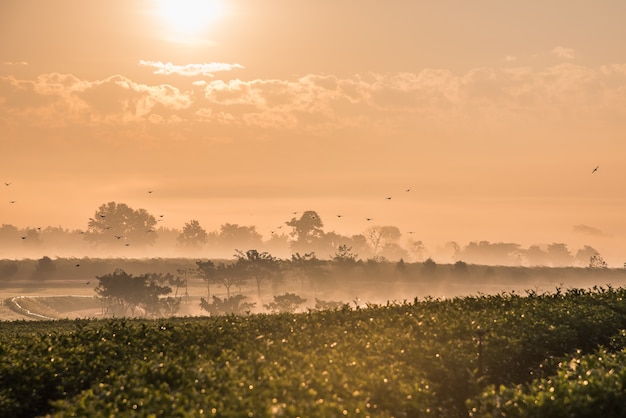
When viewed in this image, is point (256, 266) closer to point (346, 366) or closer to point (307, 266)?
point (307, 266)

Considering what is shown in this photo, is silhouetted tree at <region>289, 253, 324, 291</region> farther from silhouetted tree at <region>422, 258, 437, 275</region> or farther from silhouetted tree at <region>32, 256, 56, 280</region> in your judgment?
silhouetted tree at <region>32, 256, 56, 280</region>

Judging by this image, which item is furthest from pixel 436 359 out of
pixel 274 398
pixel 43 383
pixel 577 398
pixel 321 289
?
pixel 321 289

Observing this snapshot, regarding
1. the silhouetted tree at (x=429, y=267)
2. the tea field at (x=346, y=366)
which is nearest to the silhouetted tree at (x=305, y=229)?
the silhouetted tree at (x=429, y=267)

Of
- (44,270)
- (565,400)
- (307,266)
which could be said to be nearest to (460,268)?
(307,266)

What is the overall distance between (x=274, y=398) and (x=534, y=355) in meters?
10.8

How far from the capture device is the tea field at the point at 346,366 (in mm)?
14234

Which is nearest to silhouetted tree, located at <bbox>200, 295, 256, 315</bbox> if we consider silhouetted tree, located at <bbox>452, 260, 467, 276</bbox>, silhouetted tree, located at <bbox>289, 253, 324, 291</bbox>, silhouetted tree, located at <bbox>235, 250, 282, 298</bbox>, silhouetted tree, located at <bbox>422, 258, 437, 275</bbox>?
silhouetted tree, located at <bbox>235, 250, 282, 298</bbox>

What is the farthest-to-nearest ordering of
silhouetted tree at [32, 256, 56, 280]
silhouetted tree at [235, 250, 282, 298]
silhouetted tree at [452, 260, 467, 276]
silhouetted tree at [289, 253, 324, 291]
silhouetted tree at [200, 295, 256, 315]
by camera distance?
silhouetted tree at [32, 256, 56, 280], silhouetted tree at [452, 260, 467, 276], silhouetted tree at [289, 253, 324, 291], silhouetted tree at [235, 250, 282, 298], silhouetted tree at [200, 295, 256, 315]

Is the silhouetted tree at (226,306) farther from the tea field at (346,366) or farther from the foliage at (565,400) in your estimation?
the foliage at (565,400)

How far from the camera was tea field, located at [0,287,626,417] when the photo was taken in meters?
14.2

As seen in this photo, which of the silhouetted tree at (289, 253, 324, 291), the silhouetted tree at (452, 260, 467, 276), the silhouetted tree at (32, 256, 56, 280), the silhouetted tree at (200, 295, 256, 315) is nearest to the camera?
the silhouetted tree at (200, 295, 256, 315)

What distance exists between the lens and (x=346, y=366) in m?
16.4

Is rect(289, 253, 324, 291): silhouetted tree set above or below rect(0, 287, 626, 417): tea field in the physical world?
above

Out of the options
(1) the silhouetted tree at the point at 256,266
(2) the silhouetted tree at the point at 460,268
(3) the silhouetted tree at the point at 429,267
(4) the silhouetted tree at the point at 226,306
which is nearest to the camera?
(4) the silhouetted tree at the point at 226,306
